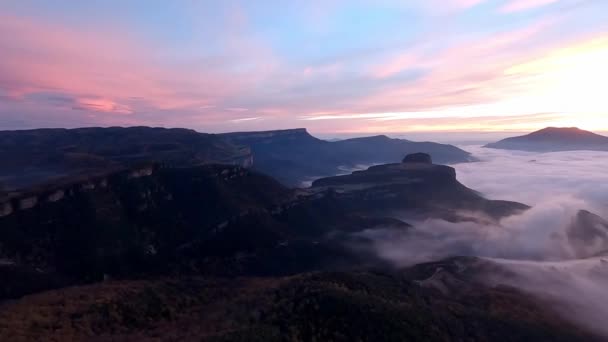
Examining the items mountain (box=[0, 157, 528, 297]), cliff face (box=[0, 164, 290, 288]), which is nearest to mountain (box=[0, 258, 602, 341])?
cliff face (box=[0, 164, 290, 288])

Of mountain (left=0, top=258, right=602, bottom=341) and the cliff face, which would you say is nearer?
mountain (left=0, top=258, right=602, bottom=341)

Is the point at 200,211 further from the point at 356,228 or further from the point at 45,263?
the point at 356,228

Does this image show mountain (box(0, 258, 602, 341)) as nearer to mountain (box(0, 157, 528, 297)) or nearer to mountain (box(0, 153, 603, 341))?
mountain (box(0, 153, 603, 341))

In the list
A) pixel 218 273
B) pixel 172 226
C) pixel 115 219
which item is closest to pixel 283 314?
pixel 218 273

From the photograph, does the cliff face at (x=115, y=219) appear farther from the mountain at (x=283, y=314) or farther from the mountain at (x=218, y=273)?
the mountain at (x=283, y=314)

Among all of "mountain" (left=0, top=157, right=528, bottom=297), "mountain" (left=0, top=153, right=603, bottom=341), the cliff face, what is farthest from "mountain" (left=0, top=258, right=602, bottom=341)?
"mountain" (left=0, top=157, right=528, bottom=297)

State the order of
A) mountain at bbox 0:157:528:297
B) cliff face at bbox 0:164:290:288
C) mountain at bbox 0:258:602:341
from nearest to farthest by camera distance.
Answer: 1. mountain at bbox 0:258:602:341
2. cliff face at bbox 0:164:290:288
3. mountain at bbox 0:157:528:297

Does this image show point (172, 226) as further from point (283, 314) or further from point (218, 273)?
point (283, 314)

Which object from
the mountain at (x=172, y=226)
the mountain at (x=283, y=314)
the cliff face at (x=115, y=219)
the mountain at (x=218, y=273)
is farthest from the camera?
the mountain at (x=172, y=226)

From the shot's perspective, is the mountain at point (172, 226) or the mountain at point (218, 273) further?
the mountain at point (172, 226)

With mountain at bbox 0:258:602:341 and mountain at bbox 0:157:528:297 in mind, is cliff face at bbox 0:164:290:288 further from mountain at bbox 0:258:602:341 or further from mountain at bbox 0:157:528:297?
mountain at bbox 0:258:602:341

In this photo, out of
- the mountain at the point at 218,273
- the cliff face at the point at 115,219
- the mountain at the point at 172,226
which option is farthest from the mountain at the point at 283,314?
the mountain at the point at 172,226

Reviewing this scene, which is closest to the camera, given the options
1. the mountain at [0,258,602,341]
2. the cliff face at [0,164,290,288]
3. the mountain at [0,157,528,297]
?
the mountain at [0,258,602,341]
